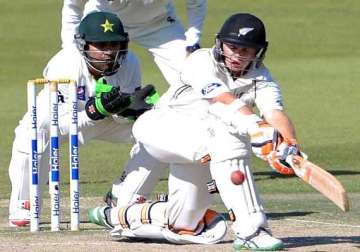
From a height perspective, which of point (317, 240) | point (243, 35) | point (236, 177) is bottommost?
point (317, 240)

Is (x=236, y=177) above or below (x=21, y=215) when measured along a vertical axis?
above

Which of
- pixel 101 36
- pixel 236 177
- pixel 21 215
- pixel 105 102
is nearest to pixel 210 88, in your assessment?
pixel 236 177

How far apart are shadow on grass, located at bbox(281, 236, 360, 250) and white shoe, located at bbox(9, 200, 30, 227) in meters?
2.01

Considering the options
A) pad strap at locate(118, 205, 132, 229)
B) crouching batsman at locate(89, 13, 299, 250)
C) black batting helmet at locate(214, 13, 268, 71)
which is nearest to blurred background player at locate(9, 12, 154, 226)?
pad strap at locate(118, 205, 132, 229)

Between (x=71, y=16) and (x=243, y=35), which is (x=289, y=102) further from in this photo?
(x=243, y=35)

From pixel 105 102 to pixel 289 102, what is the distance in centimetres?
1131

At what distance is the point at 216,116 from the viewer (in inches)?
261

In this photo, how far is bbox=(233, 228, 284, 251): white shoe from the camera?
6.52 metres

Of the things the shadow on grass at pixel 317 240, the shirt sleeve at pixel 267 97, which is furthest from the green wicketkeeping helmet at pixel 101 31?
the shadow on grass at pixel 317 240

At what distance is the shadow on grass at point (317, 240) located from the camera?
22.6ft

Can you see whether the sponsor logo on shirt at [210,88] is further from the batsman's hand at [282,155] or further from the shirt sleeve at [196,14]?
the shirt sleeve at [196,14]

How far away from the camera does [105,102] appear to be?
8.02 metres

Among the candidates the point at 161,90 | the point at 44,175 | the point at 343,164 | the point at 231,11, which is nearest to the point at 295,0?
the point at 231,11

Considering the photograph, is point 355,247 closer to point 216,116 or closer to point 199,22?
point 216,116
